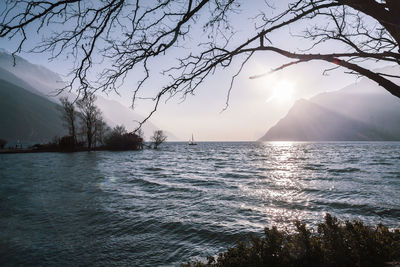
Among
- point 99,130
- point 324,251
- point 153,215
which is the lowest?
point 153,215

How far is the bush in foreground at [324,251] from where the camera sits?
329cm

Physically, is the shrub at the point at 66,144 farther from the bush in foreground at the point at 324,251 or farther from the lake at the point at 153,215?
the bush in foreground at the point at 324,251

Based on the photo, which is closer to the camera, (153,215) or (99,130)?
(153,215)

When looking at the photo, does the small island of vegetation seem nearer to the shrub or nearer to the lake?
the shrub

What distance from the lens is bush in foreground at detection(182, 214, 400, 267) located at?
329 cm

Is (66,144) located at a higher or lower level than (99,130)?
lower

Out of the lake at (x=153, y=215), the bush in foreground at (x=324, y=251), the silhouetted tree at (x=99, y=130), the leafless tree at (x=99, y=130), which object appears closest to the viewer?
the bush in foreground at (x=324, y=251)

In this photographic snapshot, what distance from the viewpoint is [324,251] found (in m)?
3.48

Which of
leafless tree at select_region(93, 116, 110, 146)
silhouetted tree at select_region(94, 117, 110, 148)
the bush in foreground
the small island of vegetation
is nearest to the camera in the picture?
the bush in foreground

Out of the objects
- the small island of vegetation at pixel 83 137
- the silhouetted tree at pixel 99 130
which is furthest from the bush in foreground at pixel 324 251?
the silhouetted tree at pixel 99 130

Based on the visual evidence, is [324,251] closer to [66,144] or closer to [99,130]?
[66,144]

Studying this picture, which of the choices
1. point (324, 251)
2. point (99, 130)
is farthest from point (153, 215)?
point (99, 130)

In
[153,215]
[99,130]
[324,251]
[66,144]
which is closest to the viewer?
[324,251]

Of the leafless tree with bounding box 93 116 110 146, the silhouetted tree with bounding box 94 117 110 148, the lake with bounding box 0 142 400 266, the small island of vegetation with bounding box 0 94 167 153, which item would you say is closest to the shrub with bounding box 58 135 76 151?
the small island of vegetation with bounding box 0 94 167 153
